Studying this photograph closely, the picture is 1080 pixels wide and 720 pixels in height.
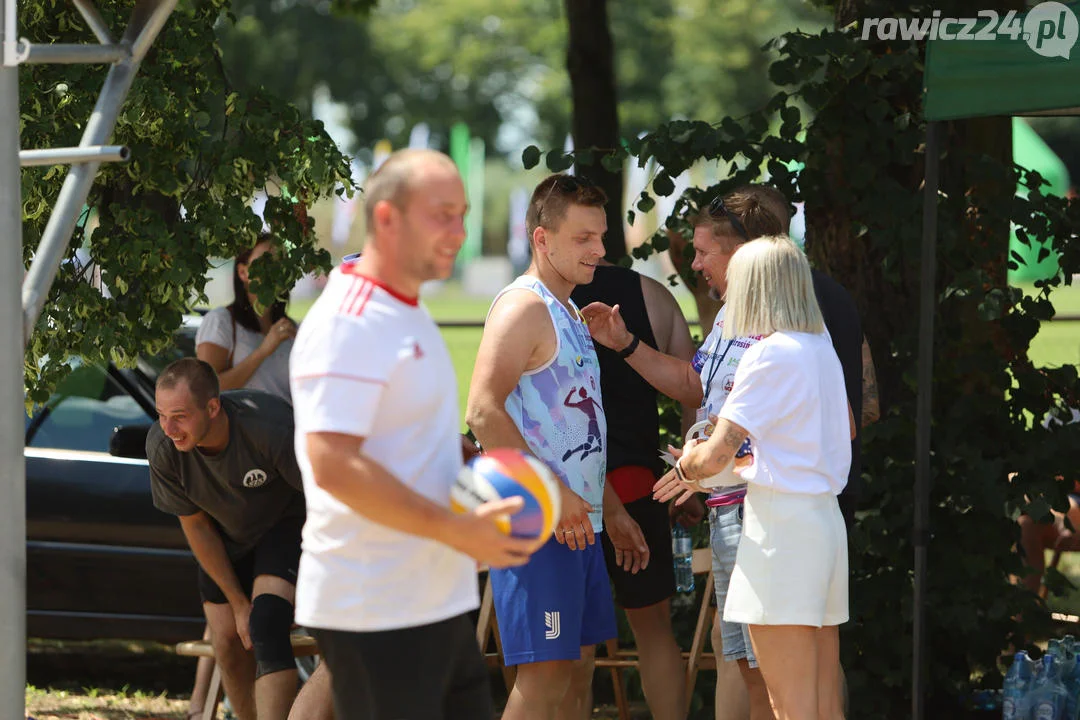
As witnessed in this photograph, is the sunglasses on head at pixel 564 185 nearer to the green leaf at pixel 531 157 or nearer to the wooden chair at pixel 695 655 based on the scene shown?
the green leaf at pixel 531 157

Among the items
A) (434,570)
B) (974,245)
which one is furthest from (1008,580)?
(434,570)

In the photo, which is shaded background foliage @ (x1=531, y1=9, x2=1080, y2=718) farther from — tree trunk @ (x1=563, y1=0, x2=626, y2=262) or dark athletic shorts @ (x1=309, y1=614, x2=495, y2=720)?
dark athletic shorts @ (x1=309, y1=614, x2=495, y2=720)

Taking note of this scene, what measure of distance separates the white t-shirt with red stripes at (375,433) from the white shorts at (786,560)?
119cm

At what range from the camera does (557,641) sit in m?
4.25

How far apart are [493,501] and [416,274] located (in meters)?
0.48

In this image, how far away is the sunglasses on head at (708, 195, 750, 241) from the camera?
4516 mm

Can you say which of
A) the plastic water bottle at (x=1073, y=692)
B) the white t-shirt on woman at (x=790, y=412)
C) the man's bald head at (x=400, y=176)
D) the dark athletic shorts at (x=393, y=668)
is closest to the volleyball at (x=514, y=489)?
the dark athletic shorts at (x=393, y=668)

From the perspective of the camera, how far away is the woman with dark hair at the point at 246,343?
6090 millimetres

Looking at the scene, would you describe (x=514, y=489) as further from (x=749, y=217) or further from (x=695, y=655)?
(x=695, y=655)

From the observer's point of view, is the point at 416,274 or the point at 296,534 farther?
the point at 296,534

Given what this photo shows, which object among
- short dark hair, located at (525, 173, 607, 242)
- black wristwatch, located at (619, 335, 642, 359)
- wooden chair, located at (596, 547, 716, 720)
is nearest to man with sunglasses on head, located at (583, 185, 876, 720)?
black wristwatch, located at (619, 335, 642, 359)

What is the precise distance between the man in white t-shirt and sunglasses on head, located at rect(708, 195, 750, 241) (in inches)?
68.2

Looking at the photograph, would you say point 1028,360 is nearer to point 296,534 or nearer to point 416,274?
point 296,534

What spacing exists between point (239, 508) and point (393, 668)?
2.29m
